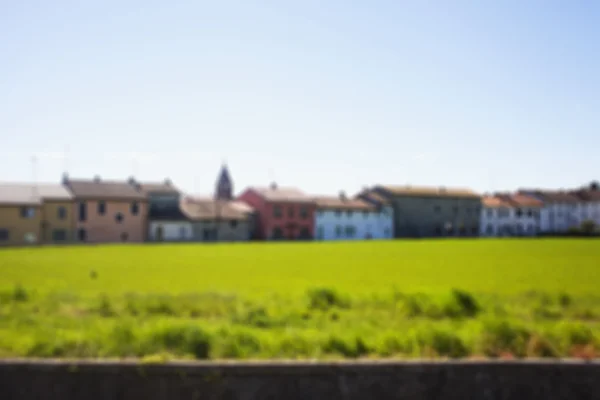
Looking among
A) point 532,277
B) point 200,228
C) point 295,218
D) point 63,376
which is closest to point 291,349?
point 63,376

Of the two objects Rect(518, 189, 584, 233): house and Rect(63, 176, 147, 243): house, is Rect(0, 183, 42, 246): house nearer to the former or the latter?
Rect(63, 176, 147, 243): house

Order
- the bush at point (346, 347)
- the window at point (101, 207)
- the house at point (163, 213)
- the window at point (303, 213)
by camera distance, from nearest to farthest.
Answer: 1. the bush at point (346, 347)
2. the window at point (101, 207)
3. the house at point (163, 213)
4. the window at point (303, 213)

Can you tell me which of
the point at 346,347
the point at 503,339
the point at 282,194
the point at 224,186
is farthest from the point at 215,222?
the point at 503,339

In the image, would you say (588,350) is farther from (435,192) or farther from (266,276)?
(435,192)

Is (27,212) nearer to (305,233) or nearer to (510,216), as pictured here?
(305,233)

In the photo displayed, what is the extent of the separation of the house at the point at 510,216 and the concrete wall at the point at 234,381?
298 feet

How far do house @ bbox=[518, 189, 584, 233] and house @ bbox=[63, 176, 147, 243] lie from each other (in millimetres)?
73286

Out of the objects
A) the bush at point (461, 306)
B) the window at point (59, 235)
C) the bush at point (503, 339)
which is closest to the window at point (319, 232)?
the window at point (59, 235)

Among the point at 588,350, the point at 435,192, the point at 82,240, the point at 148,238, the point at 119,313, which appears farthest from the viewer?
the point at 435,192

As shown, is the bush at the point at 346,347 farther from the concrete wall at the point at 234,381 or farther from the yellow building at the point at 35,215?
the yellow building at the point at 35,215

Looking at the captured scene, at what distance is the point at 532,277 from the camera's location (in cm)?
2219

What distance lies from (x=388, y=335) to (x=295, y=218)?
215 feet

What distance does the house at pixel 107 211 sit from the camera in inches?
2323

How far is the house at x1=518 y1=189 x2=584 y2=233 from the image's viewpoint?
99688mm
